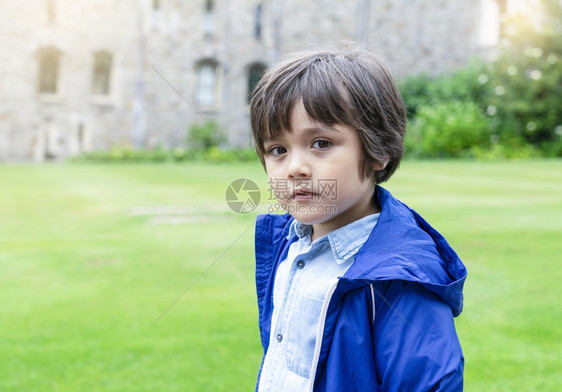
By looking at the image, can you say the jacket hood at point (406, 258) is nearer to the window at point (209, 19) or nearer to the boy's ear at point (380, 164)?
the boy's ear at point (380, 164)

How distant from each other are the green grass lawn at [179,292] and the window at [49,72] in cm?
1297

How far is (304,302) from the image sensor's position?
1.69 meters

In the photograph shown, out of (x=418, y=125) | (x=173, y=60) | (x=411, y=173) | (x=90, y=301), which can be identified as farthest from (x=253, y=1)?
(x=90, y=301)

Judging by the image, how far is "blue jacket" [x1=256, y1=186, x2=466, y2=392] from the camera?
142cm

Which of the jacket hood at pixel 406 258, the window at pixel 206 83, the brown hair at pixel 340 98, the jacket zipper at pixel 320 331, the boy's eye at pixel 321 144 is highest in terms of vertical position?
the window at pixel 206 83

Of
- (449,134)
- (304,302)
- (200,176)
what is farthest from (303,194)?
(449,134)

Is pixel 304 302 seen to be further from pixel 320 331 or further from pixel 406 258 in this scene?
pixel 406 258

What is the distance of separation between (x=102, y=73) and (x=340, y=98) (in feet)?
73.8

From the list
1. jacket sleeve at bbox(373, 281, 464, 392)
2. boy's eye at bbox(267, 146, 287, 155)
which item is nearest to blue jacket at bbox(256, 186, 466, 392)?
jacket sleeve at bbox(373, 281, 464, 392)

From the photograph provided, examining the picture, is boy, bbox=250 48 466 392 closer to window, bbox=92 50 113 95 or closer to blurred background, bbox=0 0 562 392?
blurred background, bbox=0 0 562 392

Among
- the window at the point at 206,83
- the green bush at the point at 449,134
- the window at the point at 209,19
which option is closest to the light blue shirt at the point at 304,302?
the green bush at the point at 449,134

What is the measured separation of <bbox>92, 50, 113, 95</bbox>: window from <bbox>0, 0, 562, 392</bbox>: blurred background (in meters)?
0.07

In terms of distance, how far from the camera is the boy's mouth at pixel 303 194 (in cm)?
160

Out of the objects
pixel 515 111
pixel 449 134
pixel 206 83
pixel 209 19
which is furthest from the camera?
pixel 206 83
